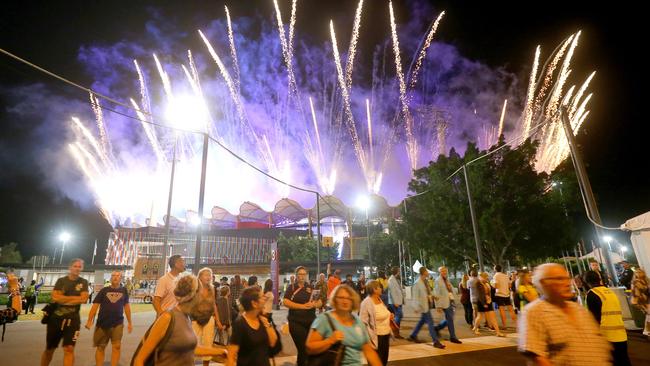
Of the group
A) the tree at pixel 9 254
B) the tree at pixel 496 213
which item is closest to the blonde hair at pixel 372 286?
the tree at pixel 496 213

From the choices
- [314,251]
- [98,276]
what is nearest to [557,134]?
[314,251]

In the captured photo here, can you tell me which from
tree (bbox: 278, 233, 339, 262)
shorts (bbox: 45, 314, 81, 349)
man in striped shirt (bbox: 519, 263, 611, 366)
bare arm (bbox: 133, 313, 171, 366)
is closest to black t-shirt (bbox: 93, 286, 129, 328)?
shorts (bbox: 45, 314, 81, 349)

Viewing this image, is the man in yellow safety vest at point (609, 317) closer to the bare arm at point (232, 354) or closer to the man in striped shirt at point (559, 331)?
the man in striped shirt at point (559, 331)

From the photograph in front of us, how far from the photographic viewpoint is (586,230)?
36094 mm

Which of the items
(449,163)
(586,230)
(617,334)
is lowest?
(617,334)

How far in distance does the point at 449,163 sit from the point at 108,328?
27.3 meters

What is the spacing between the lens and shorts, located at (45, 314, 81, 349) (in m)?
5.62

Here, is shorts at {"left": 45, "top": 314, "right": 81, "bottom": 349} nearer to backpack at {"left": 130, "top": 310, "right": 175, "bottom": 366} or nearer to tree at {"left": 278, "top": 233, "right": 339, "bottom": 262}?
backpack at {"left": 130, "top": 310, "right": 175, "bottom": 366}

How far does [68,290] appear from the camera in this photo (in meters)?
5.91

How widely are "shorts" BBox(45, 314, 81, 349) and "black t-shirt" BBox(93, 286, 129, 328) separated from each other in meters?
0.46

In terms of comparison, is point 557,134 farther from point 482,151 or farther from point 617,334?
point 617,334

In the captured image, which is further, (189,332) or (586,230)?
(586,230)

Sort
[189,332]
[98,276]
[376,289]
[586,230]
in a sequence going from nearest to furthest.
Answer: [189,332] → [376,289] → [98,276] → [586,230]

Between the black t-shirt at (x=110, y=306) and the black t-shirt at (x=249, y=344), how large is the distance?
4.35m
